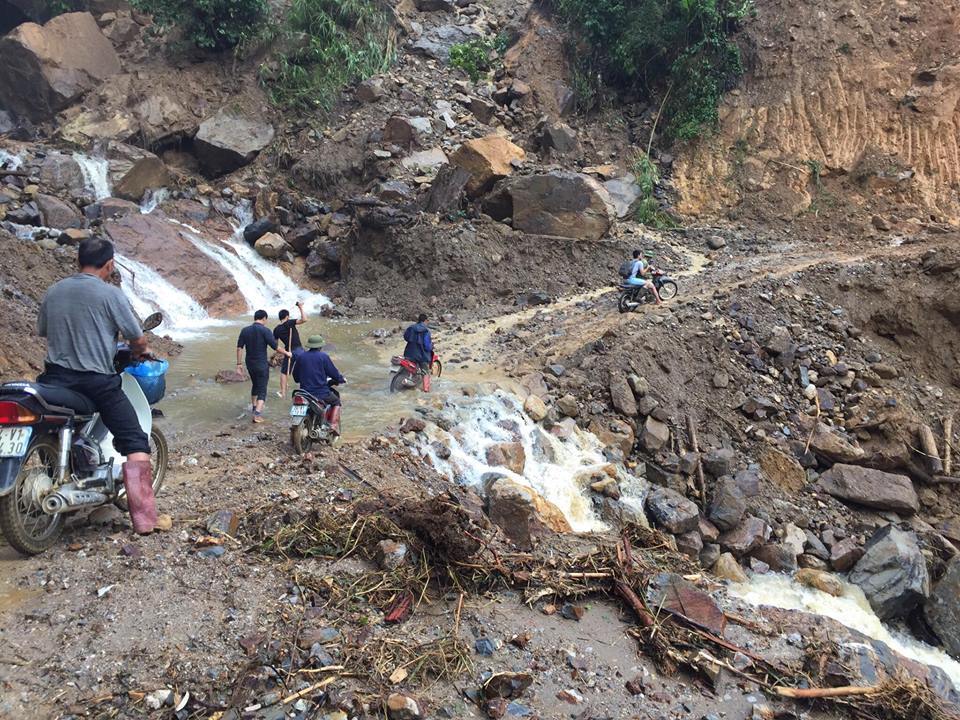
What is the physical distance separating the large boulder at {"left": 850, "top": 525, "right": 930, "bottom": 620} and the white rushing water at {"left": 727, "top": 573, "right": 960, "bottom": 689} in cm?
13

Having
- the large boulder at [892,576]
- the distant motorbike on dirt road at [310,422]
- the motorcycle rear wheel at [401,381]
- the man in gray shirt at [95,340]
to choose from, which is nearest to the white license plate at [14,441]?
the man in gray shirt at [95,340]

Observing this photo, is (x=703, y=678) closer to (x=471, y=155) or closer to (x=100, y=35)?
(x=471, y=155)

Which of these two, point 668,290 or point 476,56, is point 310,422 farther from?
point 476,56

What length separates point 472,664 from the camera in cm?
404

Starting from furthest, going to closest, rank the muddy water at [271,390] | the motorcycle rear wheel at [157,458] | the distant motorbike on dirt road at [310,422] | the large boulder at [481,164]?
1. the large boulder at [481,164]
2. the muddy water at [271,390]
3. the distant motorbike on dirt road at [310,422]
4. the motorcycle rear wheel at [157,458]

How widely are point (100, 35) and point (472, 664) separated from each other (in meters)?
22.9

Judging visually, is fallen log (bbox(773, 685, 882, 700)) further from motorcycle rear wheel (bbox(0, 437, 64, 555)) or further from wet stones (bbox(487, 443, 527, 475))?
motorcycle rear wheel (bbox(0, 437, 64, 555))

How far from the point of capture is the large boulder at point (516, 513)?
20.9 ft

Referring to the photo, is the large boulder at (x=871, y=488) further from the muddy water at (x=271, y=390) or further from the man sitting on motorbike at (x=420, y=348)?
the man sitting on motorbike at (x=420, y=348)

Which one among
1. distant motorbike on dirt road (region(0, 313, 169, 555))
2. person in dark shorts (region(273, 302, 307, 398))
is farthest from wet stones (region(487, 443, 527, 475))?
distant motorbike on dirt road (region(0, 313, 169, 555))

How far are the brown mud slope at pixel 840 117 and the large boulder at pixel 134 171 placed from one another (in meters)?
14.3

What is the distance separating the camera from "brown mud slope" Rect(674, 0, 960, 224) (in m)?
17.2

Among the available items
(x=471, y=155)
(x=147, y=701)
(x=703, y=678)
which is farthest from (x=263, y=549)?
(x=471, y=155)

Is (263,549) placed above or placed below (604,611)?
above
